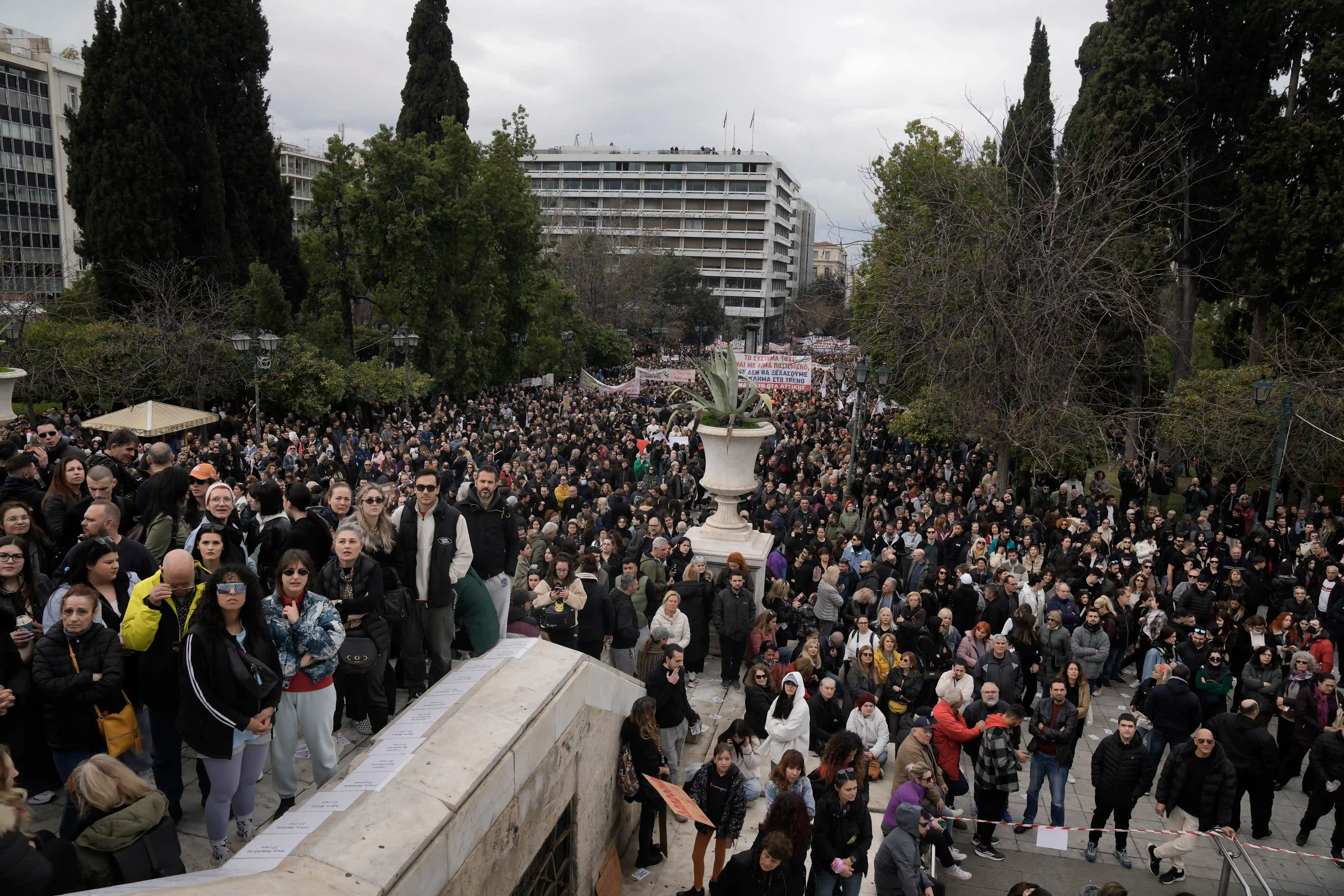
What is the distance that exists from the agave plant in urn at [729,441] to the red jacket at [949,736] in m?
3.33

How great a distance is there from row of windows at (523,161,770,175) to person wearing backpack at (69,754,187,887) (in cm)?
9039

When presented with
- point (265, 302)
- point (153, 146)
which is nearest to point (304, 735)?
point (265, 302)

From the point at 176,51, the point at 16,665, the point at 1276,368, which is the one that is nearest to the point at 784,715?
the point at 16,665

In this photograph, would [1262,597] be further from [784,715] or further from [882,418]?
[882,418]

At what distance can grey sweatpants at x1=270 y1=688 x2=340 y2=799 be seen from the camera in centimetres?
436

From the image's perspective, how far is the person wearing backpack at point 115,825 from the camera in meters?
3.36

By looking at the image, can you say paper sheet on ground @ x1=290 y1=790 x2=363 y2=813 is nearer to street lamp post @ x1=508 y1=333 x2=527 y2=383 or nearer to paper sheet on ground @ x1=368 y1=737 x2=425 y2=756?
paper sheet on ground @ x1=368 y1=737 x2=425 y2=756

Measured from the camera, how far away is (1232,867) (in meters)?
6.16

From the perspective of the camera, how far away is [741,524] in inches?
424

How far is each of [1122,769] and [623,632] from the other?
4.05 m

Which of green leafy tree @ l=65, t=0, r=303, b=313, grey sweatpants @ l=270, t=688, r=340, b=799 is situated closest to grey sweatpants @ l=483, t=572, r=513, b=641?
grey sweatpants @ l=270, t=688, r=340, b=799

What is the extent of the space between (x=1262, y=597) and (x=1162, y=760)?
455cm

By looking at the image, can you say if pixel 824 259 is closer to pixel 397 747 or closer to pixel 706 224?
pixel 706 224

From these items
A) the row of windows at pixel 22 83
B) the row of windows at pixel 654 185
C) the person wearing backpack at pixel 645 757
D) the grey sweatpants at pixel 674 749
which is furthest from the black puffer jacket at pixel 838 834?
the row of windows at pixel 654 185
